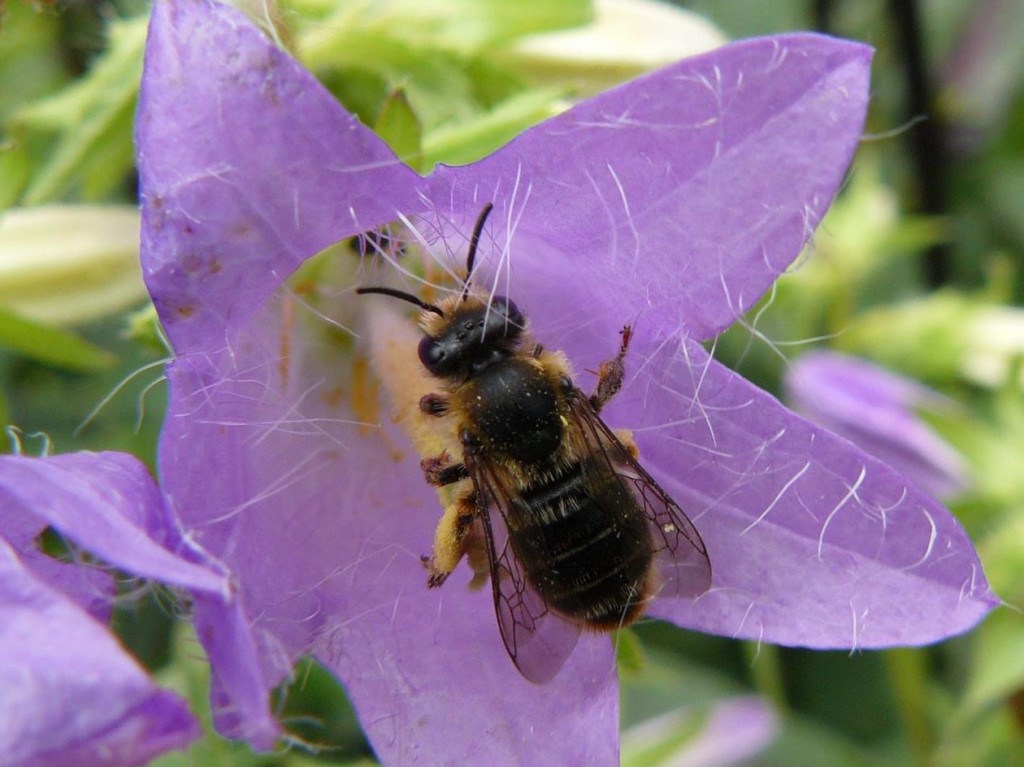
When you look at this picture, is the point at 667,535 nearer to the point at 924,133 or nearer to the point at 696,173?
the point at 696,173

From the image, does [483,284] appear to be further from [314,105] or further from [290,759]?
[290,759]

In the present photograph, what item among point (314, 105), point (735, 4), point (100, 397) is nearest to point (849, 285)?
point (735, 4)

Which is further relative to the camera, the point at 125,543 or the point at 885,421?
the point at 885,421

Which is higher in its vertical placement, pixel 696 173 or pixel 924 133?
pixel 696 173

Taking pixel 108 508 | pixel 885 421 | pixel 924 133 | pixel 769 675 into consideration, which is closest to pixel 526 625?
pixel 108 508

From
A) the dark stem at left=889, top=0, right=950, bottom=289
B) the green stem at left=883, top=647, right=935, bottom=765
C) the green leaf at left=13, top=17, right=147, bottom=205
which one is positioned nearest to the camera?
the green leaf at left=13, top=17, right=147, bottom=205

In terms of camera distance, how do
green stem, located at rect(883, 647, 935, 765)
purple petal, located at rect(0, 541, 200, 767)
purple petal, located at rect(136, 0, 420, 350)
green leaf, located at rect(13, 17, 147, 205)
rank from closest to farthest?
purple petal, located at rect(0, 541, 200, 767) → purple petal, located at rect(136, 0, 420, 350) → green leaf, located at rect(13, 17, 147, 205) → green stem, located at rect(883, 647, 935, 765)

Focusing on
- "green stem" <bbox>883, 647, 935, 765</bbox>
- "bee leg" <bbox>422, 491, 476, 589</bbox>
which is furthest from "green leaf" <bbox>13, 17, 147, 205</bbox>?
"green stem" <bbox>883, 647, 935, 765</bbox>

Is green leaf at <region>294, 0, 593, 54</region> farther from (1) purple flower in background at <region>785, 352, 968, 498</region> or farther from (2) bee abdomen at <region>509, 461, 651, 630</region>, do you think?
(1) purple flower in background at <region>785, 352, 968, 498</region>
